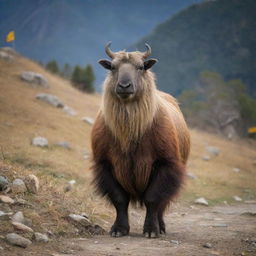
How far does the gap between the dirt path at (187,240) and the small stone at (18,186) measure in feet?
4.38

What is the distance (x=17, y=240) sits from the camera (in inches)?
196

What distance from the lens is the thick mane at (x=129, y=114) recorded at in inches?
283

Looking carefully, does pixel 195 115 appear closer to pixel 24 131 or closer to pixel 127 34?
pixel 24 131

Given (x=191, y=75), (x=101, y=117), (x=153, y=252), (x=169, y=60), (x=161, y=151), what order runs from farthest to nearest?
(x=169, y=60) < (x=191, y=75) < (x=101, y=117) < (x=161, y=151) < (x=153, y=252)

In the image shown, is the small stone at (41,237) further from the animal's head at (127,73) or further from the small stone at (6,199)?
the animal's head at (127,73)

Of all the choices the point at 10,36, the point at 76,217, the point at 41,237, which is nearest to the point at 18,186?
the point at 76,217

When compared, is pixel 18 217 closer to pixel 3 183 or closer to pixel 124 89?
pixel 3 183

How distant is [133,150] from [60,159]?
6.81 metres

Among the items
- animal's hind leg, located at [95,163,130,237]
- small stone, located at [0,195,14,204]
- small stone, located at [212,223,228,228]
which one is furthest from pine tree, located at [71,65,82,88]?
small stone, located at [0,195,14,204]

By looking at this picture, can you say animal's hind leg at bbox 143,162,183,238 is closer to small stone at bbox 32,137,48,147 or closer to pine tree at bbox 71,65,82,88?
small stone at bbox 32,137,48,147

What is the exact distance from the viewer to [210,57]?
70938mm

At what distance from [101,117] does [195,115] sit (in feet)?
111

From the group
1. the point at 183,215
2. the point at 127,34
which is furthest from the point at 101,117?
the point at 127,34

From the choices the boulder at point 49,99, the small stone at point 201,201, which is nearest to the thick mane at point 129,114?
the small stone at point 201,201
